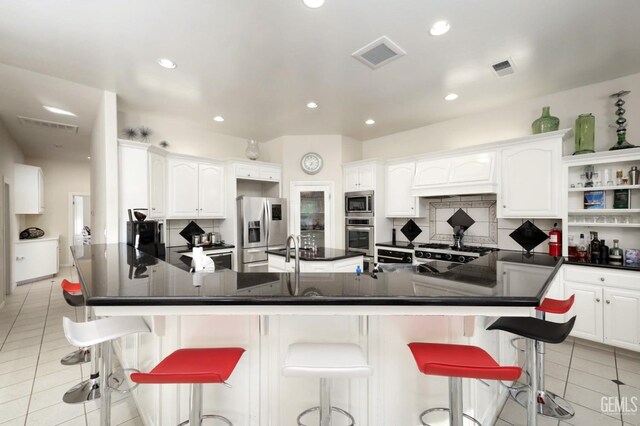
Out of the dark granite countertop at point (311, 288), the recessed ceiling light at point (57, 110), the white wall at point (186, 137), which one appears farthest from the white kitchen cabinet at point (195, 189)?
the dark granite countertop at point (311, 288)

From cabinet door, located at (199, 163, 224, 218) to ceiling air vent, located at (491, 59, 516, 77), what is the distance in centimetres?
390

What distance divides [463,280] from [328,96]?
8.96ft

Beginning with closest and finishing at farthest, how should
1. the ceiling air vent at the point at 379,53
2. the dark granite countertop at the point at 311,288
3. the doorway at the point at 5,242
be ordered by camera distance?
the dark granite countertop at the point at 311,288
the ceiling air vent at the point at 379,53
the doorway at the point at 5,242

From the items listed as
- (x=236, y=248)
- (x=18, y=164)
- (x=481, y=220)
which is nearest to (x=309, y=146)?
(x=236, y=248)

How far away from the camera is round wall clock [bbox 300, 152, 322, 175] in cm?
496

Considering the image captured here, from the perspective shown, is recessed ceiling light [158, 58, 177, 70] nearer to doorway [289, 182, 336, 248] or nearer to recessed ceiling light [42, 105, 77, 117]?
recessed ceiling light [42, 105, 77, 117]

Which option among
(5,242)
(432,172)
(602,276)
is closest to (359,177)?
(432,172)

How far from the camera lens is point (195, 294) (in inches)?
46.3

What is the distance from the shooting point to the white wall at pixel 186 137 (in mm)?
4004

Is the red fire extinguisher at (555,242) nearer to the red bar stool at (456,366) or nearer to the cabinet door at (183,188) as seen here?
the red bar stool at (456,366)

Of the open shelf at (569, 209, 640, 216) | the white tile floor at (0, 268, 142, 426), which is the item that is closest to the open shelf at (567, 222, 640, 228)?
the open shelf at (569, 209, 640, 216)

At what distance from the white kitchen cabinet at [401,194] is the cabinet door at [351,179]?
1.67ft

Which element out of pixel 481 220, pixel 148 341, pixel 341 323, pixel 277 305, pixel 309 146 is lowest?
pixel 148 341

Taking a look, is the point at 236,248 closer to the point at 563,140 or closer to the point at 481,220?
the point at 481,220
